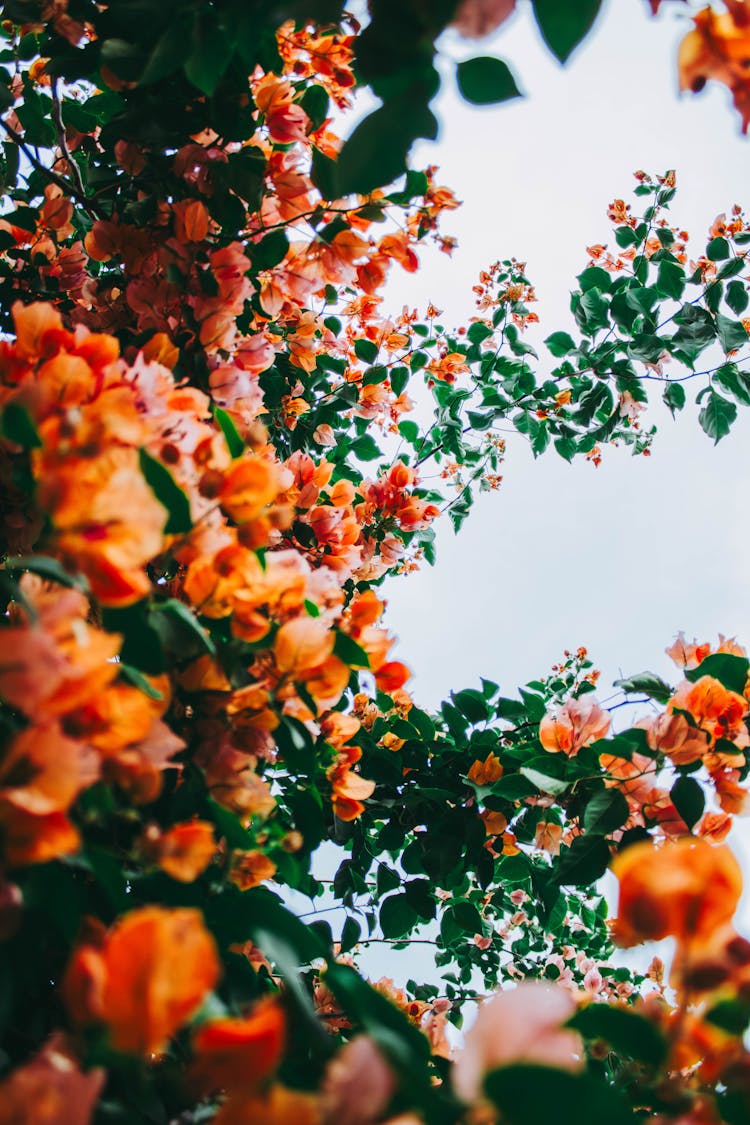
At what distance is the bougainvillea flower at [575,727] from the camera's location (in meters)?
1.19

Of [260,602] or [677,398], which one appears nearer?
[260,602]

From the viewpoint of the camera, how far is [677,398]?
2.17 metres

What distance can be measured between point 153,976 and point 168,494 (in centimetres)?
42

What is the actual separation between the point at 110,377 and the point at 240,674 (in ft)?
1.11

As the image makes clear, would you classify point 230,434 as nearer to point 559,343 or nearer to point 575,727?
point 575,727

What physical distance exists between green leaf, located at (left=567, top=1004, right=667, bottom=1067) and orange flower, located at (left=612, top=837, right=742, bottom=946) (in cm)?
6

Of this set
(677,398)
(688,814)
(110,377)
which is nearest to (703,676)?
(688,814)

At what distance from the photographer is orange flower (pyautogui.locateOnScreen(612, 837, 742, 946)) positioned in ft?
1.51

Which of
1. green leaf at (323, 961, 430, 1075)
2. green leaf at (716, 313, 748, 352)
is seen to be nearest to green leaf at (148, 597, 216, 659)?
green leaf at (323, 961, 430, 1075)

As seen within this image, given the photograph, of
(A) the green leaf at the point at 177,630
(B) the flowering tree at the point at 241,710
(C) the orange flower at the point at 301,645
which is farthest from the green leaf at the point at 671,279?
(A) the green leaf at the point at 177,630

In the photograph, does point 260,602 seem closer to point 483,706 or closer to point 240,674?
point 240,674

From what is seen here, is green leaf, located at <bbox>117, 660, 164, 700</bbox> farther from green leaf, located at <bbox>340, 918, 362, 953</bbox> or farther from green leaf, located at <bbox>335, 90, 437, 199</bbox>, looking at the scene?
green leaf, located at <bbox>340, 918, 362, 953</bbox>

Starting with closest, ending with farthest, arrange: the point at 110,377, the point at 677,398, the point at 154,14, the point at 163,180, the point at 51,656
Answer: the point at 51,656 → the point at 110,377 → the point at 154,14 → the point at 163,180 → the point at 677,398

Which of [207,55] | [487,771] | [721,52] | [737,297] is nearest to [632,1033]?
[721,52]
